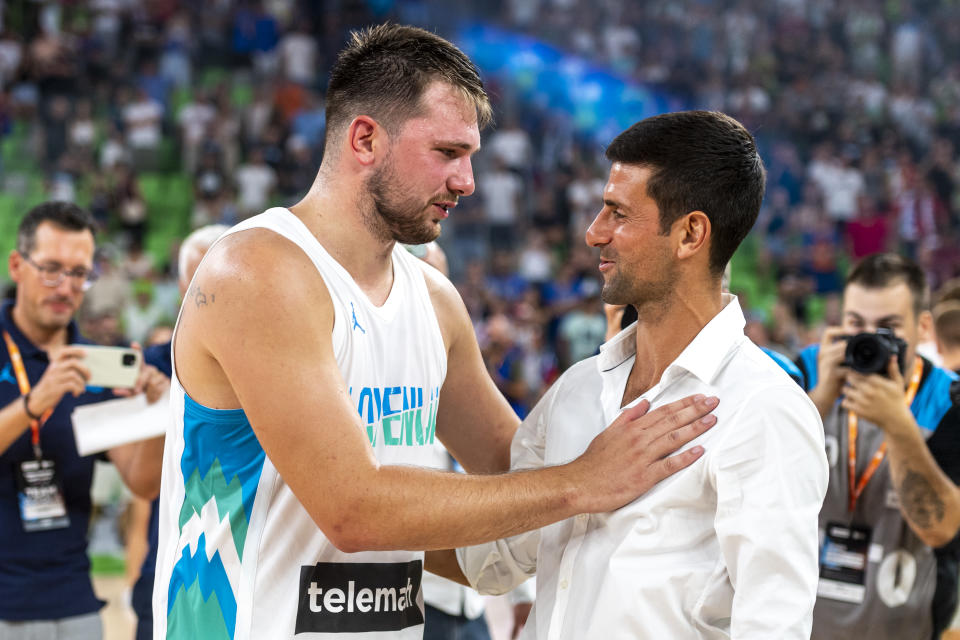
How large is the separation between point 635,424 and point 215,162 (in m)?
13.3

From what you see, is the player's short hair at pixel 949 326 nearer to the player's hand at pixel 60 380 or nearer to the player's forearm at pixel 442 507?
the player's forearm at pixel 442 507

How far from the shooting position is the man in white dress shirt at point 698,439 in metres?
2.03

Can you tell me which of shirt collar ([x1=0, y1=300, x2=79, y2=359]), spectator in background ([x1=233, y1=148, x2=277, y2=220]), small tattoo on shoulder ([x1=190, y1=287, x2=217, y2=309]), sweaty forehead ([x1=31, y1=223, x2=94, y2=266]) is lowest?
shirt collar ([x1=0, y1=300, x2=79, y2=359])

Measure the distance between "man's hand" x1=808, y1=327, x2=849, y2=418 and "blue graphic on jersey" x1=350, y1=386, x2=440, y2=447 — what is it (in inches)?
63.4

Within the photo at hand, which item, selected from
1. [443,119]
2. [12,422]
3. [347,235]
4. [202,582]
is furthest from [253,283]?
[12,422]

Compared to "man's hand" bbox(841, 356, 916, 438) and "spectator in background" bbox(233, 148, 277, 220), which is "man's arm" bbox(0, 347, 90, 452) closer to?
"man's hand" bbox(841, 356, 916, 438)

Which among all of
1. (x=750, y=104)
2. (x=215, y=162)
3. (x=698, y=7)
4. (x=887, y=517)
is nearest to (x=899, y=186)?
(x=750, y=104)

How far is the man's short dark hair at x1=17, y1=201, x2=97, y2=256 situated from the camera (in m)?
4.04

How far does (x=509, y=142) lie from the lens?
50.9 feet

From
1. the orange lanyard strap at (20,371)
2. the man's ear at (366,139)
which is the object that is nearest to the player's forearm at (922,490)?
the man's ear at (366,139)

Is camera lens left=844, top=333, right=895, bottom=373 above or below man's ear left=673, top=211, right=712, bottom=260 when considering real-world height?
below

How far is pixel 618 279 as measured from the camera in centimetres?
240

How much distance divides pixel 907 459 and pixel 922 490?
0.11 meters

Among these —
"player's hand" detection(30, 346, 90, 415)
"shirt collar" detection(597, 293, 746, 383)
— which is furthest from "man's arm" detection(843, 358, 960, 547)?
"player's hand" detection(30, 346, 90, 415)
